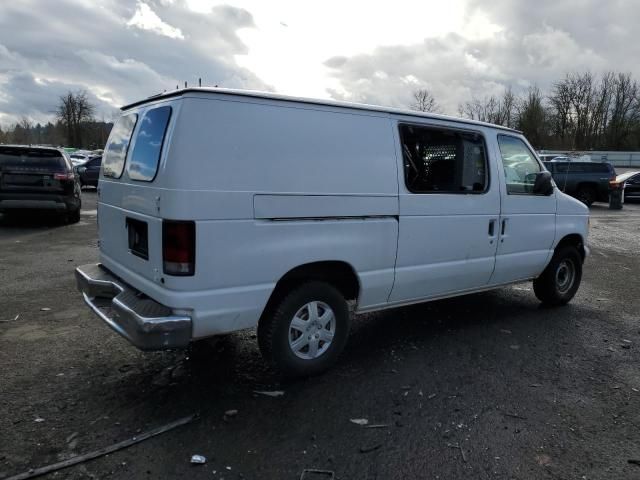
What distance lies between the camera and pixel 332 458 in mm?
2939

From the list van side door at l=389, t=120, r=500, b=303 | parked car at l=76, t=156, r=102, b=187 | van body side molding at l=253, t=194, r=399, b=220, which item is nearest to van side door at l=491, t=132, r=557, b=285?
van side door at l=389, t=120, r=500, b=303

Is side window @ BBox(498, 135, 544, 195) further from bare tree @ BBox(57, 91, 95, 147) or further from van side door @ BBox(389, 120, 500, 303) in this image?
bare tree @ BBox(57, 91, 95, 147)

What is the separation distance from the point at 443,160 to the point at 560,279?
2.65 metres

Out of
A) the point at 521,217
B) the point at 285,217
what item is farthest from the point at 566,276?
the point at 285,217

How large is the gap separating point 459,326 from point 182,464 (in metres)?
3.38

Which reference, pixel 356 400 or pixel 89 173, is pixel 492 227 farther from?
pixel 89 173

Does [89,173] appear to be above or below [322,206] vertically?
above

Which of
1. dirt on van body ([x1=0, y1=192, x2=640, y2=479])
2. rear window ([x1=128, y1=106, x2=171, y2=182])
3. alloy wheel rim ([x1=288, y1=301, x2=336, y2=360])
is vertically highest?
rear window ([x1=128, y1=106, x2=171, y2=182])

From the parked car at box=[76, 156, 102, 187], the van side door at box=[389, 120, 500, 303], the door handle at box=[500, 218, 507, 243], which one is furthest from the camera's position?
the parked car at box=[76, 156, 102, 187]

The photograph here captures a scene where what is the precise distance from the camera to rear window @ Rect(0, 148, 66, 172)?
35.1ft

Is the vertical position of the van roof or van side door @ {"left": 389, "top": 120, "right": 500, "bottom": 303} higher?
the van roof

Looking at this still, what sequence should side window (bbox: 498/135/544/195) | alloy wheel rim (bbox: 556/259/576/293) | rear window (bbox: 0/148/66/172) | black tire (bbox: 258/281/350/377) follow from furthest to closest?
rear window (bbox: 0/148/66/172), alloy wheel rim (bbox: 556/259/576/293), side window (bbox: 498/135/544/195), black tire (bbox: 258/281/350/377)

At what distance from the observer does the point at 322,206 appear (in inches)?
147

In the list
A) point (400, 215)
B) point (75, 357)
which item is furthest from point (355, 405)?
point (75, 357)
